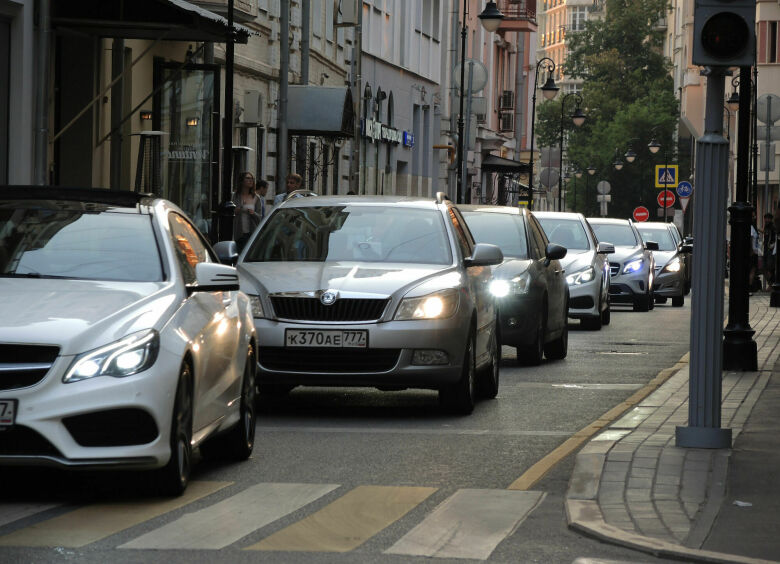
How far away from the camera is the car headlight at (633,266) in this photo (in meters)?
32.6

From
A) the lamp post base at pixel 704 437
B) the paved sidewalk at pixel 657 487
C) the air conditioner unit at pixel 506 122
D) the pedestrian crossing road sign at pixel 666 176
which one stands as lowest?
the paved sidewalk at pixel 657 487

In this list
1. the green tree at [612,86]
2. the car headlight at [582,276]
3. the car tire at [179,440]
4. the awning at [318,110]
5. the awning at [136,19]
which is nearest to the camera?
the car tire at [179,440]

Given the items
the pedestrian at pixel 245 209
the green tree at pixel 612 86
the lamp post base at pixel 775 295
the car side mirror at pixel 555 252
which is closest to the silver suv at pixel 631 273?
the lamp post base at pixel 775 295

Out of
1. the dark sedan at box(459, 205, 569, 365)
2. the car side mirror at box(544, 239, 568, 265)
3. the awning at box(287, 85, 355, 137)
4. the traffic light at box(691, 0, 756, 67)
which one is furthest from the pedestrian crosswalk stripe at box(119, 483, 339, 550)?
the awning at box(287, 85, 355, 137)

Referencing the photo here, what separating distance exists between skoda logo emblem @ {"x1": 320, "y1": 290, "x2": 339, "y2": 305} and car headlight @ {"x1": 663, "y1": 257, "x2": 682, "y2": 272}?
24728 millimetres

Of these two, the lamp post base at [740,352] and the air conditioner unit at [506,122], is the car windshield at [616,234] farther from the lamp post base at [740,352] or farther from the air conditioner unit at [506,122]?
the air conditioner unit at [506,122]

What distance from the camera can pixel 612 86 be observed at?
427 ft

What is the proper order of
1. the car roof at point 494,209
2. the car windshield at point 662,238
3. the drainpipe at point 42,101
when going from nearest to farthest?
the car roof at point 494,209
the drainpipe at point 42,101
the car windshield at point 662,238

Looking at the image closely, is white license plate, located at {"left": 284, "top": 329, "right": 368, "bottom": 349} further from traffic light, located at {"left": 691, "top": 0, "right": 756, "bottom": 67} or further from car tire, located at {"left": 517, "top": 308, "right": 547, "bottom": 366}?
car tire, located at {"left": 517, "top": 308, "right": 547, "bottom": 366}

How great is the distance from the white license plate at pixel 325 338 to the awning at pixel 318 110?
2052 cm

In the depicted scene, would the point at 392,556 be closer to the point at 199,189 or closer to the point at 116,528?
the point at 116,528

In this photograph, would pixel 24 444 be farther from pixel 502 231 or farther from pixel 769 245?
pixel 769 245

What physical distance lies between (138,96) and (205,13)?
573 cm

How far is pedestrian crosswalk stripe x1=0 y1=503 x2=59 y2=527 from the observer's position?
8359 millimetres
